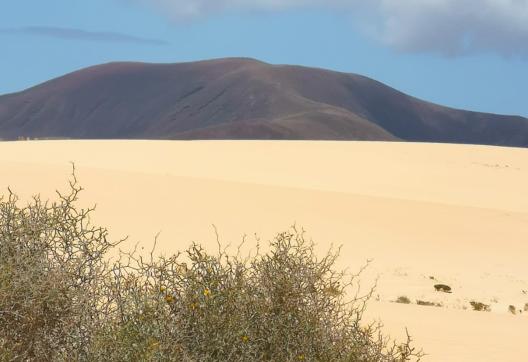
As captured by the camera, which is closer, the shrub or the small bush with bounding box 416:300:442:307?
the shrub

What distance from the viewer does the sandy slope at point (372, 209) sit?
14281 mm

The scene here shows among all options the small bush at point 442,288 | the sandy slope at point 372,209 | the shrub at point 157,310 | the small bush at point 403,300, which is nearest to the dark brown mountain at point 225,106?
the sandy slope at point 372,209

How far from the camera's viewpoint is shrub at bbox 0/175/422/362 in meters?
5.97

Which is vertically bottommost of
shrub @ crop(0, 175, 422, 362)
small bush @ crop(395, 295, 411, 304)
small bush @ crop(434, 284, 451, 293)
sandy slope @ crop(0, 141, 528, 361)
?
small bush @ crop(434, 284, 451, 293)

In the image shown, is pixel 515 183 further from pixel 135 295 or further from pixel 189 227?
pixel 135 295

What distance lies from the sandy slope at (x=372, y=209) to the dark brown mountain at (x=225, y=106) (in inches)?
3968

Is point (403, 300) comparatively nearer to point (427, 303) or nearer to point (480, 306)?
point (427, 303)

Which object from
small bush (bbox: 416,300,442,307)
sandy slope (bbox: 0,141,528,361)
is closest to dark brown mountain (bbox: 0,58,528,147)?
sandy slope (bbox: 0,141,528,361)

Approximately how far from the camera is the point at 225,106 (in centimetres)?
16025

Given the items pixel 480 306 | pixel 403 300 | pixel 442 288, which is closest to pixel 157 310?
pixel 403 300

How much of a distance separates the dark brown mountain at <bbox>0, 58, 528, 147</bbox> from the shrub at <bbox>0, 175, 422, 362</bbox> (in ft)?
438

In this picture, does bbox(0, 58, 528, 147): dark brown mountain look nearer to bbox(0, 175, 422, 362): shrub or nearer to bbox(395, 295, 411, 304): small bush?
bbox(395, 295, 411, 304): small bush

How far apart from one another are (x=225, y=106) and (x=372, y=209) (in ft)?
442

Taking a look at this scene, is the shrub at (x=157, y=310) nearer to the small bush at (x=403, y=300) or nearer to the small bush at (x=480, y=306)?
the small bush at (x=403, y=300)
